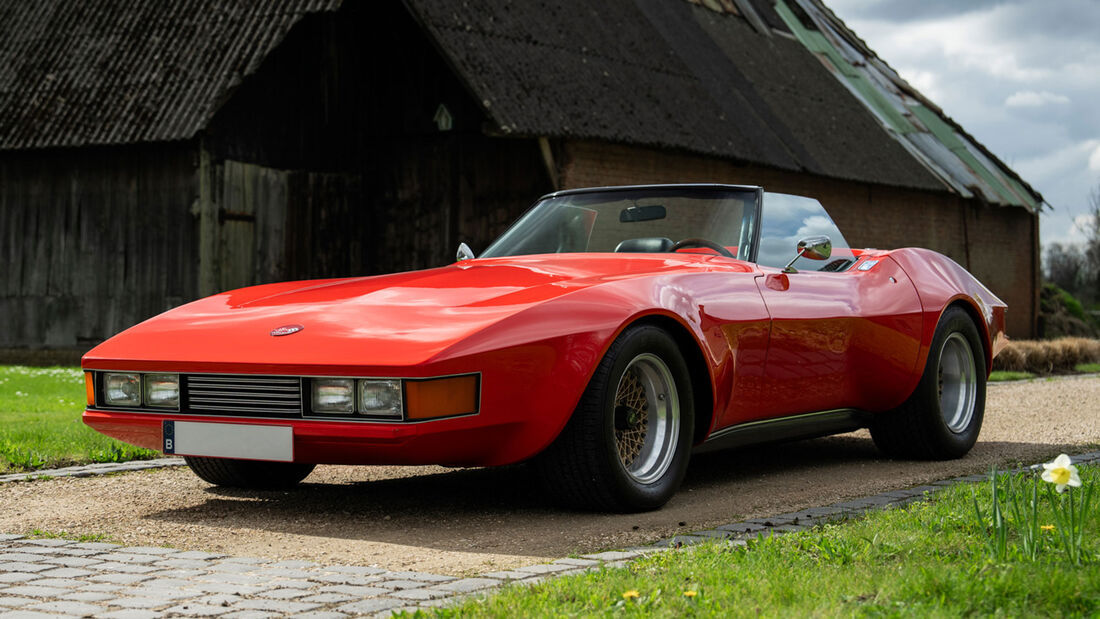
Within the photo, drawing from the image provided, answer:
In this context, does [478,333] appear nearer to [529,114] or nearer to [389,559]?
[389,559]

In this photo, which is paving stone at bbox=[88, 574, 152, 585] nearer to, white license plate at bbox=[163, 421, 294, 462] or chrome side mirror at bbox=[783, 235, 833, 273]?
white license plate at bbox=[163, 421, 294, 462]

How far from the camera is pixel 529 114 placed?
14.6 metres

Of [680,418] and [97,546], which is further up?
[680,418]

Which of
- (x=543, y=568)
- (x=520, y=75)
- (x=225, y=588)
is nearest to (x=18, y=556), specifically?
(x=225, y=588)

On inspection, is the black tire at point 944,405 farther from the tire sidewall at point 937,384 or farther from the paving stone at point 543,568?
the paving stone at point 543,568

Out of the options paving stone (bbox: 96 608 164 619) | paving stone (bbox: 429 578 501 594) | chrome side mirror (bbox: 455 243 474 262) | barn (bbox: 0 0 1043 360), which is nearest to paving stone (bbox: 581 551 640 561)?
paving stone (bbox: 429 578 501 594)

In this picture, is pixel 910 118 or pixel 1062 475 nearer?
pixel 1062 475

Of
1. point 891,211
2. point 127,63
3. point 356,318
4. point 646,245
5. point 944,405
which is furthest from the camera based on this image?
point 891,211

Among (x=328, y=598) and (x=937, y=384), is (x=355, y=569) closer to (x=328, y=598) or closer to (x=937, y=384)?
(x=328, y=598)

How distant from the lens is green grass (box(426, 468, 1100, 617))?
129 inches

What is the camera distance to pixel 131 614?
3422mm

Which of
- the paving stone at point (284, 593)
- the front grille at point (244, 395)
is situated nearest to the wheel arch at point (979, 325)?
the front grille at point (244, 395)

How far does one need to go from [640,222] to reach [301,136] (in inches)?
432

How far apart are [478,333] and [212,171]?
11.9 meters
